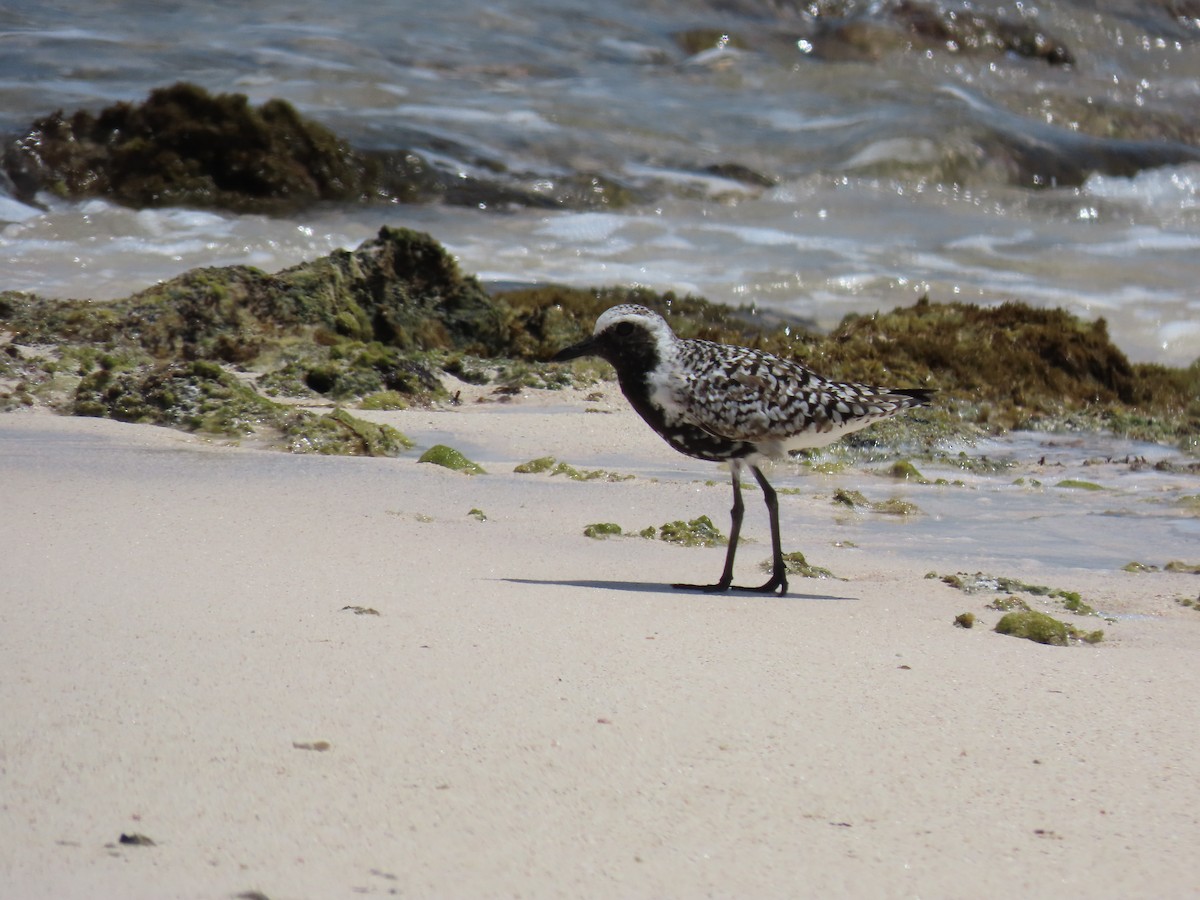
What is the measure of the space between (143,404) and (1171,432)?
5.76 meters

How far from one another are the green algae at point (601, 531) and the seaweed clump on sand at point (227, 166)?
9682 mm

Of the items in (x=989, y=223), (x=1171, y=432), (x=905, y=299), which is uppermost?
(x=989, y=223)

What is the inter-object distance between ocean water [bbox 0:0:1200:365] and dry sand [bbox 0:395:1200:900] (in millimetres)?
7903

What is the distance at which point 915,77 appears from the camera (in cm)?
2130

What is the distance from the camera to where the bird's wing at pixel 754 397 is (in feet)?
16.4

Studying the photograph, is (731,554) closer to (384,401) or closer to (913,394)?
(913,394)

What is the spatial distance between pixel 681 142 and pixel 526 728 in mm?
15315

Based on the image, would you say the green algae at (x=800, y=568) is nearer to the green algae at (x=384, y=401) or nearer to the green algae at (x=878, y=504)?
the green algae at (x=878, y=504)

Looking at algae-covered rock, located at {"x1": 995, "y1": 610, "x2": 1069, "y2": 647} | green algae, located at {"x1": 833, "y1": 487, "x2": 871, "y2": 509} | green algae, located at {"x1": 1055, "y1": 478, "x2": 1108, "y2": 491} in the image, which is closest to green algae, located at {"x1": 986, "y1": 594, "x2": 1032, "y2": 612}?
algae-covered rock, located at {"x1": 995, "y1": 610, "x2": 1069, "y2": 647}

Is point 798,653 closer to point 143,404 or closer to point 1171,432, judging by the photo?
point 143,404

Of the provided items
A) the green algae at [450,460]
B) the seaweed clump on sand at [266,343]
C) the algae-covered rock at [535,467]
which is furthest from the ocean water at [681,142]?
the algae-covered rock at [535,467]

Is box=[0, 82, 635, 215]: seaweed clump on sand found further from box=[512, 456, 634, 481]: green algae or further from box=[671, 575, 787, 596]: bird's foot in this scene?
box=[671, 575, 787, 596]: bird's foot

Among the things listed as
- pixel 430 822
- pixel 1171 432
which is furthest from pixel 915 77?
pixel 430 822

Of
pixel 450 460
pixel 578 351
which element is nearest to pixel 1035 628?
pixel 578 351
